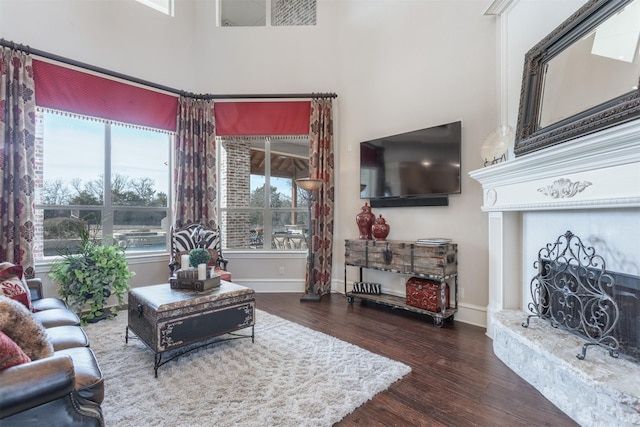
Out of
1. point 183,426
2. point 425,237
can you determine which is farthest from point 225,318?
point 425,237

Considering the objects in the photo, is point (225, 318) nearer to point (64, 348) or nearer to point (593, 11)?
point (64, 348)

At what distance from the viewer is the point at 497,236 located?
276 cm

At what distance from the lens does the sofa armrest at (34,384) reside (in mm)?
1103

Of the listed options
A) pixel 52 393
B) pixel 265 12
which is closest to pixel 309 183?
pixel 265 12

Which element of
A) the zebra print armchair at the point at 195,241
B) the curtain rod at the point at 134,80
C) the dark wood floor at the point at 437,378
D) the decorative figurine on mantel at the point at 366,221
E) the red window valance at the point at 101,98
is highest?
the curtain rod at the point at 134,80

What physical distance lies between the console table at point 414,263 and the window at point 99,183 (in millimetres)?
3014

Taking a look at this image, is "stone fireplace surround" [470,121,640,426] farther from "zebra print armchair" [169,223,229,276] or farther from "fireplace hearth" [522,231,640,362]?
"zebra print armchair" [169,223,229,276]

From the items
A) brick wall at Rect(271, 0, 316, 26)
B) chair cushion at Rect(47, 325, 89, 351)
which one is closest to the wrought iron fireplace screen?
chair cushion at Rect(47, 325, 89, 351)

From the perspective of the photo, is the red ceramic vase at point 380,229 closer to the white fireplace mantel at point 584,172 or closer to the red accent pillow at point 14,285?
the white fireplace mantel at point 584,172

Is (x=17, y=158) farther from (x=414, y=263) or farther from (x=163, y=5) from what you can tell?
(x=414, y=263)

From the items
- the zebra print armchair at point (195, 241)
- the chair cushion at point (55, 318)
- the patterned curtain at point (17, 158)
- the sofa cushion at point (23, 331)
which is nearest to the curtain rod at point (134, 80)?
the patterned curtain at point (17, 158)

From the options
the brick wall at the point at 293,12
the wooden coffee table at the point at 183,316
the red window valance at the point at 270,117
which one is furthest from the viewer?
the brick wall at the point at 293,12

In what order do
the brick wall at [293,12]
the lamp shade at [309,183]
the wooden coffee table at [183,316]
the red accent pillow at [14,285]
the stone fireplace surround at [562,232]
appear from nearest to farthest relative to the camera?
the stone fireplace surround at [562,232]
the red accent pillow at [14,285]
the wooden coffee table at [183,316]
the lamp shade at [309,183]
the brick wall at [293,12]

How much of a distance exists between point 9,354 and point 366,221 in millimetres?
3341
